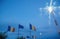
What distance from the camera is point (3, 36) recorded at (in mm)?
1794

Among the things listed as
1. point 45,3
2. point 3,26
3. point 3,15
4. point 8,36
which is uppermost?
point 45,3

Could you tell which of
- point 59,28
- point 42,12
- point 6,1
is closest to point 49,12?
point 42,12

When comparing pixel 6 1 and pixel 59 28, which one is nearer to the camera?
pixel 59 28

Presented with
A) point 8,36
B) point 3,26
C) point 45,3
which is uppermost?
point 45,3

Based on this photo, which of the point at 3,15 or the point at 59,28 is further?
the point at 3,15

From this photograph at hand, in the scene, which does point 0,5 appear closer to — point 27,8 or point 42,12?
point 27,8

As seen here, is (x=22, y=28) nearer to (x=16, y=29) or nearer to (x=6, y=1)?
(x=16, y=29)

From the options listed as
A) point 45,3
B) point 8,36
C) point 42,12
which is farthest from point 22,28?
point 45,3

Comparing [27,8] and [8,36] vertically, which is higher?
[27,8]

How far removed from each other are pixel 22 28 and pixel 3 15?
33cm

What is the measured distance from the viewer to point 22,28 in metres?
1.79

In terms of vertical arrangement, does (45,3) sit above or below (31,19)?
above

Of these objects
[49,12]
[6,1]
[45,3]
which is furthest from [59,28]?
[6,1]

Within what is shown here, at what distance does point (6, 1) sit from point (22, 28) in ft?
1.47
